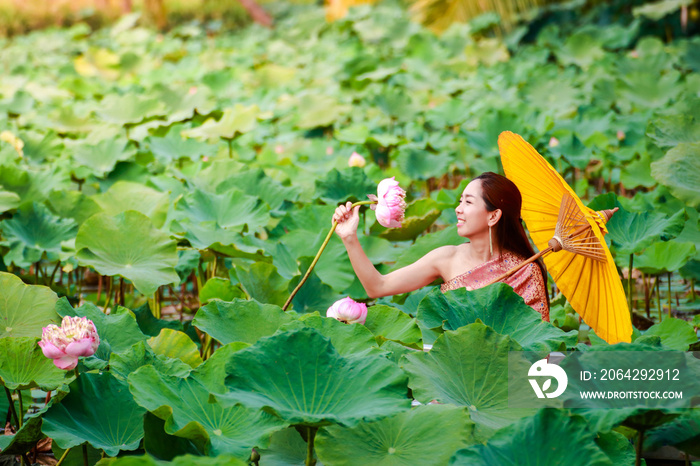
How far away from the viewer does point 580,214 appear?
1.60 meters

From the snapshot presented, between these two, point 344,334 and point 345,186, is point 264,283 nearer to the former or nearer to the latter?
point 344,334

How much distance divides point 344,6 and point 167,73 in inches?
169

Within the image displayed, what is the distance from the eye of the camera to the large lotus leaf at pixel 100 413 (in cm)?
136

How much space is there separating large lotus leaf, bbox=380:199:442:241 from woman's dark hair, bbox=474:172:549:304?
549 mm

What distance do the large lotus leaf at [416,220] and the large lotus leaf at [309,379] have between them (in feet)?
3.74

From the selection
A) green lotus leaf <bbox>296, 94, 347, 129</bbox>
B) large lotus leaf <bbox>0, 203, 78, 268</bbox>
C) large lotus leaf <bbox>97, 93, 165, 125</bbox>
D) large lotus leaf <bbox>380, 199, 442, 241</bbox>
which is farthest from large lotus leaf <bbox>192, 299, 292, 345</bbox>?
green lotus leaf <bbox>296, 94, 347, 129</bbox>

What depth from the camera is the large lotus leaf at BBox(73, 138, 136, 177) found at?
297 centimetres

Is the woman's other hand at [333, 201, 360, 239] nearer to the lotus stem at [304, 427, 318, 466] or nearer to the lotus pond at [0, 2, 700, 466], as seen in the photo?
the lotus pond at [0, 2, 700, 466]

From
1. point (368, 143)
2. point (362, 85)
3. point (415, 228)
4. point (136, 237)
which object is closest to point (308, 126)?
point (368, 143)

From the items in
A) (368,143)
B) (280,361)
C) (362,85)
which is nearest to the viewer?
(280,361)

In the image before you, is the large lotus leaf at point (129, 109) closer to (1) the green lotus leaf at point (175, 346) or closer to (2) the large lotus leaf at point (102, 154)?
(2) the large lotus leaf at point (102, 154)

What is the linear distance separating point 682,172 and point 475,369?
1303mm

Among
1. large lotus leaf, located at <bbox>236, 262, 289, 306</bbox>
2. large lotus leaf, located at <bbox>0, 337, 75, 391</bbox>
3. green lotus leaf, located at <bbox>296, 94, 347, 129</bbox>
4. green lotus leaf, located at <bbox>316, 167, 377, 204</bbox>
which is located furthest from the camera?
green lotus leaf, located at <bbox>296, 94, 347, 129</bbox>

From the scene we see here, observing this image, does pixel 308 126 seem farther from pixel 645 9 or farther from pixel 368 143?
pixel 645 9
